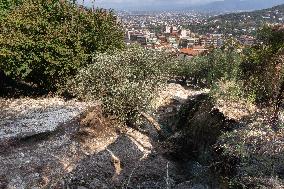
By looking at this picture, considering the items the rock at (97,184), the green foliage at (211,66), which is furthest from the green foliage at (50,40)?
the rock at (97,184)

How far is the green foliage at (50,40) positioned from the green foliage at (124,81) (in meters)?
1.63

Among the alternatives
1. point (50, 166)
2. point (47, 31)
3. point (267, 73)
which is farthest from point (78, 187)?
point (47, 31)

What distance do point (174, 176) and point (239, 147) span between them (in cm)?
497

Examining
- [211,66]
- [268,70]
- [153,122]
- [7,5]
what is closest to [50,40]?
[7,5]

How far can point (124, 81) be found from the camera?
23.0 m

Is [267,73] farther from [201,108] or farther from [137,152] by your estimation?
[137,152]

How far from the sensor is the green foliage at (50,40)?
86.0ft

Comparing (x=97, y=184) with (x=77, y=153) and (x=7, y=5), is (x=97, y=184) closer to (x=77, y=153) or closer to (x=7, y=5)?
(x=77, y=153)

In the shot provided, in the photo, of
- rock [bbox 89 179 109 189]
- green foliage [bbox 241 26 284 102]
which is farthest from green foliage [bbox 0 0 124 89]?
rock [bbox 89 179 109 189]

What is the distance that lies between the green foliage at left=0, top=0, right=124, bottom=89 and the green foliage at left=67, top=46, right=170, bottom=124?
1629 millimetres

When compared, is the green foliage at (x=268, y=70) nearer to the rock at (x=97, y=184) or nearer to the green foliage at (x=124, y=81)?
the green foliage at (x=124, y=81)

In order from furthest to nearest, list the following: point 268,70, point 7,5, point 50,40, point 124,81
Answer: point 7,5
point 50,40
point 124,81
point 268,70

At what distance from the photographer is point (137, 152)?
62.2 feet

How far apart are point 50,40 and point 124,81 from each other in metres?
6.05
